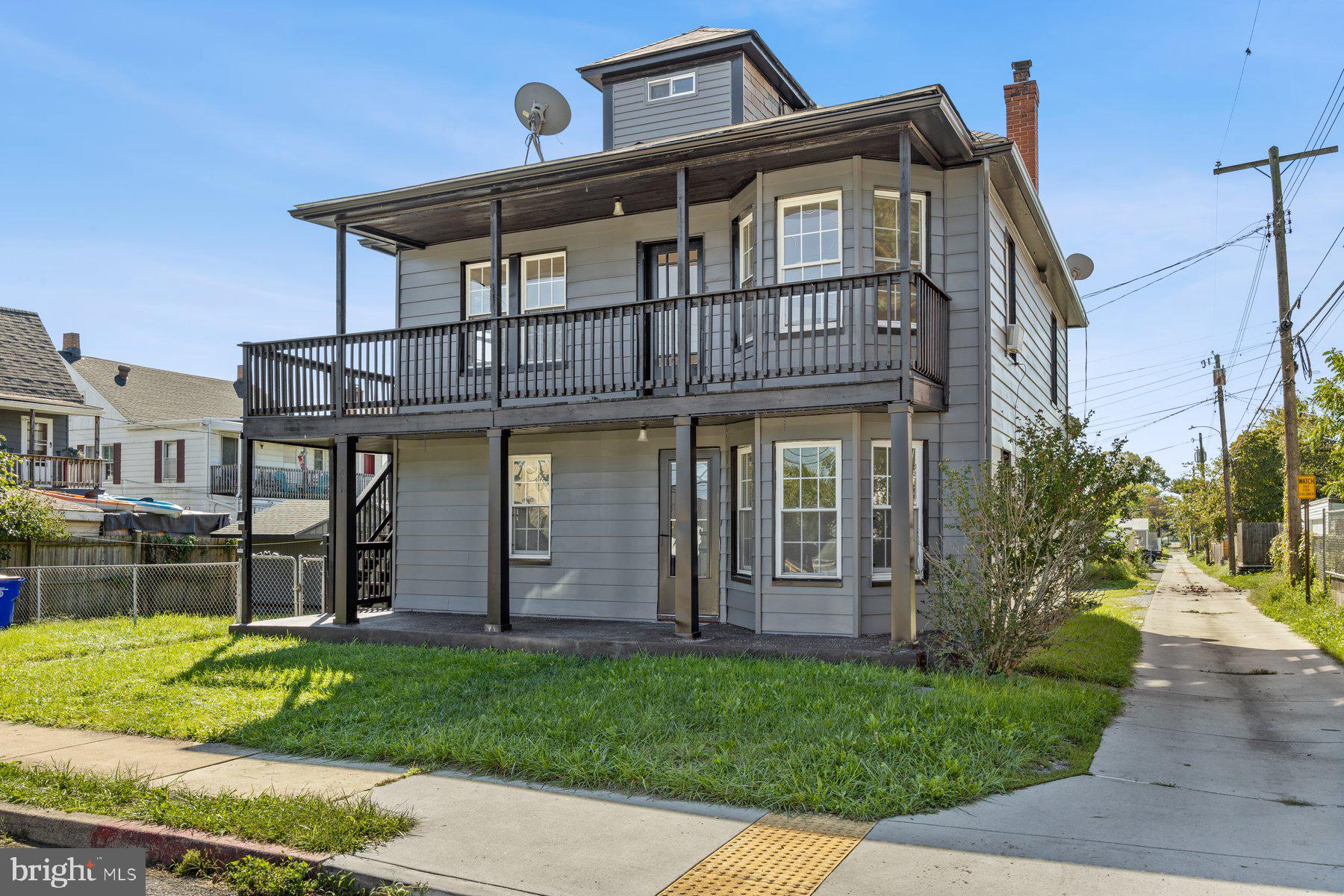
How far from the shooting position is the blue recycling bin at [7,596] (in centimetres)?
1552

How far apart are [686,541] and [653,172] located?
4.57m

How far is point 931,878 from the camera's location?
4723 mm

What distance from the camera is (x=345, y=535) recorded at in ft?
44.0

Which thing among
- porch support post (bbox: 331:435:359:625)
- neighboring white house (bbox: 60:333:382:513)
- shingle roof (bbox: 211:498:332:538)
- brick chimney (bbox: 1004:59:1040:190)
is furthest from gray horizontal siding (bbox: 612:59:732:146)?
neighboring white house (bbox: 60:333:382:513)

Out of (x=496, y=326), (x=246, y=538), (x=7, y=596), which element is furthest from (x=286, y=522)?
(x=496, y=326)

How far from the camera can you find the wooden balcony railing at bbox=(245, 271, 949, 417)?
10.6 meters

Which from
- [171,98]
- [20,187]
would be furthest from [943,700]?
[20,187]

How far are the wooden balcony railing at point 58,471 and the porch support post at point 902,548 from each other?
2531cm

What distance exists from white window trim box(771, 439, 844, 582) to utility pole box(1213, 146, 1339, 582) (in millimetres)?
14341

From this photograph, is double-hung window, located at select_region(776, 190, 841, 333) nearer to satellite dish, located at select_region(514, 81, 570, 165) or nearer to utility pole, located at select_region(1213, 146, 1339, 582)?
satellite dish, located at select_region(514, 81, 570, 165)

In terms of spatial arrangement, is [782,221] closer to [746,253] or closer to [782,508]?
[746,253]

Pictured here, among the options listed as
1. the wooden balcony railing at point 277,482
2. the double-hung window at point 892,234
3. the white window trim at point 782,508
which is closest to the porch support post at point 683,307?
the white window trim at point 782,508

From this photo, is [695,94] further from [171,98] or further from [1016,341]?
[171,98]

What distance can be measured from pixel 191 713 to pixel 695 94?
11999mm
